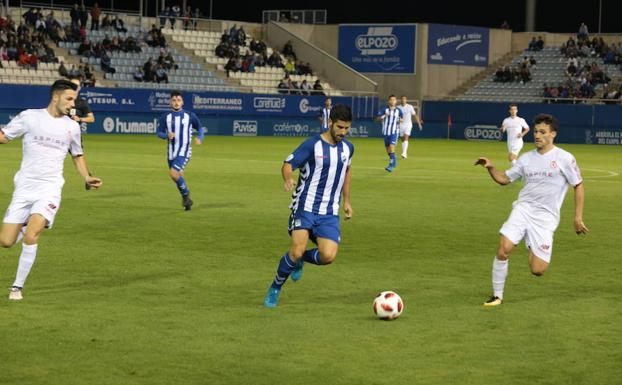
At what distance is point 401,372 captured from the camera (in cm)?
804

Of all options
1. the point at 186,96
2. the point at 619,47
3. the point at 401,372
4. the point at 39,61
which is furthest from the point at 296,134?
the point at 401,372

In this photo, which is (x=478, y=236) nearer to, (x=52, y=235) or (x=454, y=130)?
(x=52, y=235)

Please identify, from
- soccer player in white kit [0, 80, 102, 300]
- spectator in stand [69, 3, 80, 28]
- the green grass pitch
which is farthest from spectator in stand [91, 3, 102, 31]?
soccer player in white kit [0, 80, 102, 300]

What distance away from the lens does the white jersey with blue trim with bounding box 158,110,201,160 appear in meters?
20.5

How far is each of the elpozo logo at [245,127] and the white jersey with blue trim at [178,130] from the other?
107 ft

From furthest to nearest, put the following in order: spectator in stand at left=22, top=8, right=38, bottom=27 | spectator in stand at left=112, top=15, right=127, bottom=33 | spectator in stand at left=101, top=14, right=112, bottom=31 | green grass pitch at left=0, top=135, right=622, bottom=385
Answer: spectator in stand at left=112, top=15, right=127, bottom=33 → spectator in stand at left=101, top=14, right=112, bottom=31 → spectator in stand at left=22, top=8, right=38, bottom=27 → green grass pitch at left=0, top=135, right=622, bottom=385

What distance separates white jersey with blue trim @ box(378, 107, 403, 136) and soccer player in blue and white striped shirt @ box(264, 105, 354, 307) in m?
23.3

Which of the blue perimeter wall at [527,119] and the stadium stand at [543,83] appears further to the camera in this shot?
the stadium stand at [543,83]

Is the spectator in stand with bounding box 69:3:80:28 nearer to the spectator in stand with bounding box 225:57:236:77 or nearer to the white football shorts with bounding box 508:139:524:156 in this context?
the spectator in stand with bounding box 225:57:236:77

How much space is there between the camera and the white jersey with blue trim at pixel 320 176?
34.2 ft

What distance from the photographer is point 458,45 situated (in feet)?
219

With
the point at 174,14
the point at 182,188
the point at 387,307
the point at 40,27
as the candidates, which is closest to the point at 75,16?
the point at 40,27

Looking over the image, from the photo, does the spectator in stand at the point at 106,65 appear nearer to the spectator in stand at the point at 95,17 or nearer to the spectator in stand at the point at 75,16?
the spectator in stand at the point at 75,16

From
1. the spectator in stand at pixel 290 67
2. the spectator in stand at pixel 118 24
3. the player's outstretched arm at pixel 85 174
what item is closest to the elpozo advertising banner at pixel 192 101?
the spectator in stand at pixel 290 67
